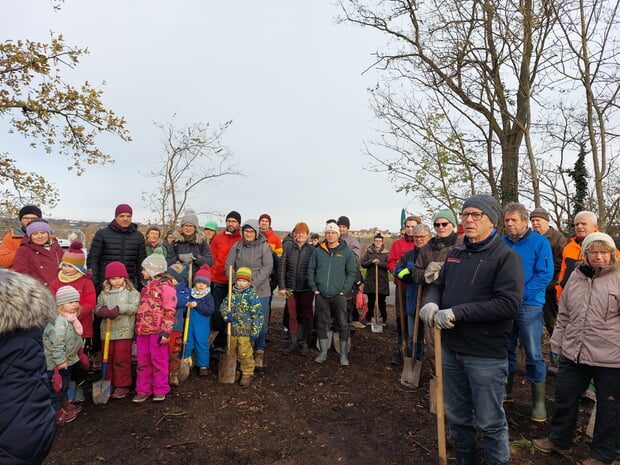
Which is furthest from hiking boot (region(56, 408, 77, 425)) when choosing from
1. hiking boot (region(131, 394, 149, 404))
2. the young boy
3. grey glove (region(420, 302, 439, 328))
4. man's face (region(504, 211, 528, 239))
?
man's face (region(504, 211, 528, 239))

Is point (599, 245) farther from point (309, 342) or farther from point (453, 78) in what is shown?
point (453, 78)

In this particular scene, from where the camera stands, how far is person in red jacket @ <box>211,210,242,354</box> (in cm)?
614

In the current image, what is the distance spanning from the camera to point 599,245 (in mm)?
3123

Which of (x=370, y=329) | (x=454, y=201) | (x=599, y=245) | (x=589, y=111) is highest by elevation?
(x=589, y=111)

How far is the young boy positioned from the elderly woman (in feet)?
11.0

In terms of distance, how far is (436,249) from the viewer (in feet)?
16.1

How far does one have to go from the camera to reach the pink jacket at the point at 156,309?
444 cm

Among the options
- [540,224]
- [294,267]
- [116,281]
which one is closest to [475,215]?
[540,224]

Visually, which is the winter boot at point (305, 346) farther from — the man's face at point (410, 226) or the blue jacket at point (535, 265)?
the blue jacket at point (535, 265)

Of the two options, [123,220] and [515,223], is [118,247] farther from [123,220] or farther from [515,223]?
[515,223]

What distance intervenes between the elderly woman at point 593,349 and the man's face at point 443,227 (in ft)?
4.72

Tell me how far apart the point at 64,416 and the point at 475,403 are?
397 centimetres

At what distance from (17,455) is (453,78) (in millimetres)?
10537

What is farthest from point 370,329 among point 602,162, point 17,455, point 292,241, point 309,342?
point 17,455
